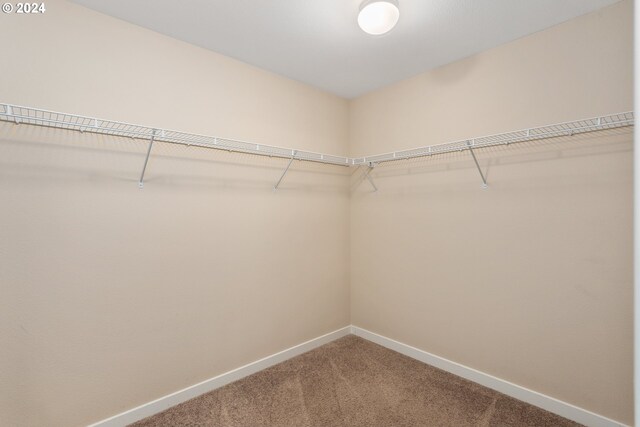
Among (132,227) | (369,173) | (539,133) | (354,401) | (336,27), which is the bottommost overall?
(354,401)

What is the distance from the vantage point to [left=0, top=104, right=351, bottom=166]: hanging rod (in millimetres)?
1453

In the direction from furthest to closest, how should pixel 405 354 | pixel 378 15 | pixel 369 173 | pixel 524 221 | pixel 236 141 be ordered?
pixel 369 173 → pixel 405 354 → pixel 236 141 → pixel 524 221 → pixel 378 15

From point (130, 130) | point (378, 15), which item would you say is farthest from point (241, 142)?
point (378, 15)

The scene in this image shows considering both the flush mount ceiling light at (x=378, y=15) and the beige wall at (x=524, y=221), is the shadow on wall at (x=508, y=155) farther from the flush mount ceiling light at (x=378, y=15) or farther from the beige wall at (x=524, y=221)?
the flush mount ceiling light at (x=378, y=15)

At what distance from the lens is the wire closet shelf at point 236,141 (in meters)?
1.51

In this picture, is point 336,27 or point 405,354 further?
point 405,354

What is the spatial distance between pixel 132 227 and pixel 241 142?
0.88m

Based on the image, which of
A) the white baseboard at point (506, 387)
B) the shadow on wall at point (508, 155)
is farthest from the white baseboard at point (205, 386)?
the shadow on wall at point (508, 155)

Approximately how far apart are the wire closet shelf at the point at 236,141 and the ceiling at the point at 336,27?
655 mm

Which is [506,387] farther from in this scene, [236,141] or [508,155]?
[236,141]

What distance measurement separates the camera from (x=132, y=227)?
1.84 m

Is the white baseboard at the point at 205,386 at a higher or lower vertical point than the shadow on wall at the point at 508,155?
lower

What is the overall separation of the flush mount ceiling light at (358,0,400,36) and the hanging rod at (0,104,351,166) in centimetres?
100

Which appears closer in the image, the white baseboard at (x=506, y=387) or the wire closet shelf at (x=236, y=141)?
the wire closet shelf at (x=236, y=141)
